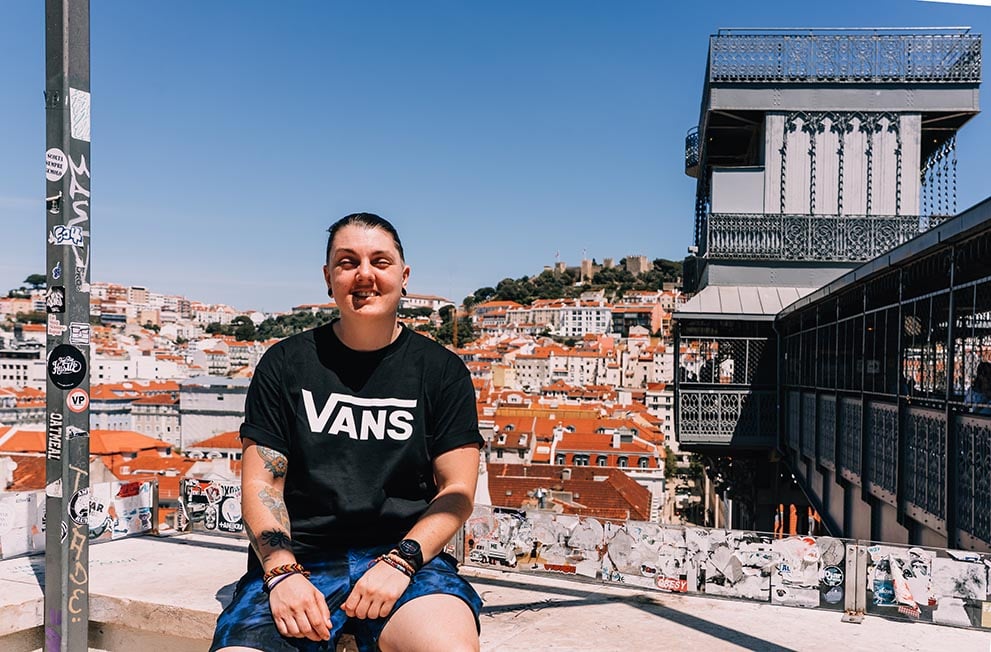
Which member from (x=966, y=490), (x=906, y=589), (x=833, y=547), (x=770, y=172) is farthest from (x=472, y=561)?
(x=770, y=172)

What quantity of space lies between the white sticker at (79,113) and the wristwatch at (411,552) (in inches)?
105

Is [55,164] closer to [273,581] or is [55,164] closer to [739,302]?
[273,581]

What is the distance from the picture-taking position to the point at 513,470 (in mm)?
50750

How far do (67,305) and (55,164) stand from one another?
26.4 inches

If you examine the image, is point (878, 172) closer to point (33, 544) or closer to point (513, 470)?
point (33, 544)

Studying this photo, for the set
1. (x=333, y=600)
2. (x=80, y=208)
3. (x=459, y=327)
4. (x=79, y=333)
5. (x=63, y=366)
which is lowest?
(x=333, y=600)

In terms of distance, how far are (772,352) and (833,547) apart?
1467 centimetres

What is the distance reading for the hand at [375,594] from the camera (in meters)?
2.45

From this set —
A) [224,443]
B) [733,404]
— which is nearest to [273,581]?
[733,404]

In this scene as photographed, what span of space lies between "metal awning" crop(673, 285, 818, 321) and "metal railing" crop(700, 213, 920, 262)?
94cm

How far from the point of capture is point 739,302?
1933cm

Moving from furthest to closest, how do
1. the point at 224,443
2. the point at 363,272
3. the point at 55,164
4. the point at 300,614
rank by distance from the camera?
the point at 224,443, the point at 55,164, the point at 363,272, the point at 300,614

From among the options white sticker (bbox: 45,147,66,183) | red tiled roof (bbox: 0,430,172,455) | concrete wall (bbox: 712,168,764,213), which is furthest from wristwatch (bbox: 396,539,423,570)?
red tiled roof (bbox: 0,430,172,455)

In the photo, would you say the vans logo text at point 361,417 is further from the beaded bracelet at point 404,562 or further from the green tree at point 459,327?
the green tree at point 459,327
